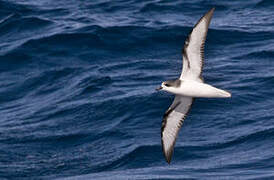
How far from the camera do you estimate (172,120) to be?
1658 centimetres

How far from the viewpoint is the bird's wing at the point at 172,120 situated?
1645cm

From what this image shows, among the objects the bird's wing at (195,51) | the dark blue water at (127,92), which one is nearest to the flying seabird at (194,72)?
the bird's wing at (195,51)

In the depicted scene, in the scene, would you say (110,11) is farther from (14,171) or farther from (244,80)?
(14,171)

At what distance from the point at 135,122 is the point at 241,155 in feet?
12.6

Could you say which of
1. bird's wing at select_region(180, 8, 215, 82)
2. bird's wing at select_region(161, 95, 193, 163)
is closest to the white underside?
bird's wing at select_region(180, 8, 215, 82)

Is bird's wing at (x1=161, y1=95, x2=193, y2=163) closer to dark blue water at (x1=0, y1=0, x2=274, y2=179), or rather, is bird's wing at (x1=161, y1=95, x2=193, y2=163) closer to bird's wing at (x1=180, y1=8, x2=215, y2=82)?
dark blue water at (x1=0, y1=0, x2=274, y2=179)

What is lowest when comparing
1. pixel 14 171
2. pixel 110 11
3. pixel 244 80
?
pixel 14 171

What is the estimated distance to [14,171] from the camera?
1953 cm

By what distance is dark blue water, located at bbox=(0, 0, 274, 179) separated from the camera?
18.9 metres

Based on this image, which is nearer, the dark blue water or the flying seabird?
the flying seabird

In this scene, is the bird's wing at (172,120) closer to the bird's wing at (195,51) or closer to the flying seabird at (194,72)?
the flying seabird at (194,72)

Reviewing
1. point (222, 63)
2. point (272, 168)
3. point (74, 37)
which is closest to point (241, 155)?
point (272, 168)

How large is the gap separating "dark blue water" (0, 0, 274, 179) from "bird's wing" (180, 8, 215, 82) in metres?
3.18

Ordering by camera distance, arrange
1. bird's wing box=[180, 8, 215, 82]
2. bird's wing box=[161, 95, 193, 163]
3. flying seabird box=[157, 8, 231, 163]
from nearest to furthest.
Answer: flying seabird box=[157, 8, 231, 163]
bird's wing box=[180, 8, 215, 82]
bird's wing box=[161, 95, 193, 163]
